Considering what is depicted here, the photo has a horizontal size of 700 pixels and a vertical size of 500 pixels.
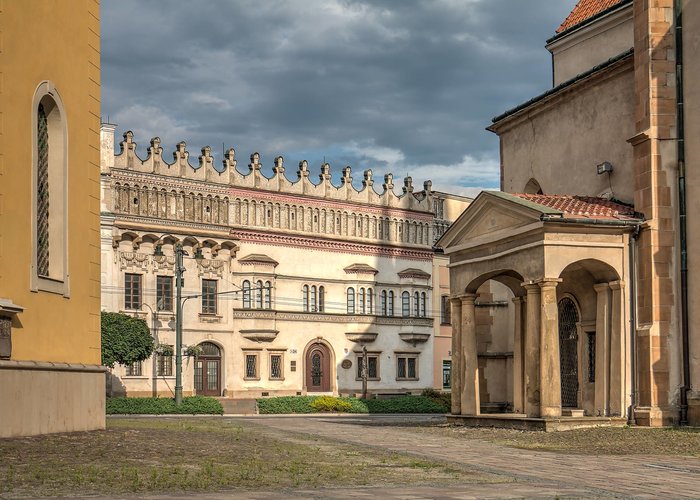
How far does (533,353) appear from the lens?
25969 millimetres

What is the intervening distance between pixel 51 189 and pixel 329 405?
36.5m

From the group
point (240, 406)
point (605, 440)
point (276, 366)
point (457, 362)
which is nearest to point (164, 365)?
point (240, 406)

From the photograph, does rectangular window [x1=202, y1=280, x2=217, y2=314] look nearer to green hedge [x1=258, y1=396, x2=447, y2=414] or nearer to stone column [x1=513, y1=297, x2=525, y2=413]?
green hedge [x1=258, y1=396, x2=447, y2=414]

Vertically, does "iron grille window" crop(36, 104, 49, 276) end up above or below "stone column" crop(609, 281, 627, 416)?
above

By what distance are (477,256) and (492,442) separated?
7506mm

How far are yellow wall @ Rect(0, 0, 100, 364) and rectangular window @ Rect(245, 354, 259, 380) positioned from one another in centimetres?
4280

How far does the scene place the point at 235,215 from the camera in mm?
64188

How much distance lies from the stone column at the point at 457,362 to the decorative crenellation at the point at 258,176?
3323 cm

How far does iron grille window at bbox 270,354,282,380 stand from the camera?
213 ft

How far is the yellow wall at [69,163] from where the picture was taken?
17.3 meters

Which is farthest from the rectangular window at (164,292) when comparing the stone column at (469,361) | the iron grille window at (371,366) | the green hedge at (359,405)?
the stone column at (469,361)

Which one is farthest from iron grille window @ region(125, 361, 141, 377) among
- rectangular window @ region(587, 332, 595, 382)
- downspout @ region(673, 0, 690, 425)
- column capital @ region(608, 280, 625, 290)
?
downspout @ region(673, 0, 690, 425)

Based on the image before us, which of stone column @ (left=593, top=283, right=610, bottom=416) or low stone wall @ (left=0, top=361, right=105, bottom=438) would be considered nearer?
low stone wall @ (left=0, top=361, right=105, bottom=438)

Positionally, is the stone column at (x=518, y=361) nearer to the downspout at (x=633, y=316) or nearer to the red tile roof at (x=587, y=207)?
the red tile roof at (x=587, y=207)
